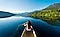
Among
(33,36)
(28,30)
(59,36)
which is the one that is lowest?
(59,36)

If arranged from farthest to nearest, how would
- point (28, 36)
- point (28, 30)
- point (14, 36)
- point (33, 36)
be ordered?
point (14, 36) → point (33, 36) → point (28, 36) → point (28, 30)

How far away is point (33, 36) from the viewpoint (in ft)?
59.4

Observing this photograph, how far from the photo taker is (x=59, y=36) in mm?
27906

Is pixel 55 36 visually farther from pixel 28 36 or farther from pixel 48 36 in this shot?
pixel 28 36

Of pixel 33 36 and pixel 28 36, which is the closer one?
pixel 28 36

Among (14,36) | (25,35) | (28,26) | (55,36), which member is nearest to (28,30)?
(28,26)

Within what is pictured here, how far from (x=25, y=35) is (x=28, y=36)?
710mm

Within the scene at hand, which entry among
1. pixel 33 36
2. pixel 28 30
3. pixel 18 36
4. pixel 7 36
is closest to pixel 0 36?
pixel 7 36

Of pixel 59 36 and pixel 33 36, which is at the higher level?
pixel 33 36

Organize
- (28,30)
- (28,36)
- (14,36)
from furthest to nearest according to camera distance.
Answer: (14,36) → (28,36) → (28,30)

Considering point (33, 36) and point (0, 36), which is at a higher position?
point (33, 36)

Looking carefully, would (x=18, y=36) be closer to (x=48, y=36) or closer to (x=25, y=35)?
(x=48, y=36)

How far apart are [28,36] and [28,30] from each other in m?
1.60

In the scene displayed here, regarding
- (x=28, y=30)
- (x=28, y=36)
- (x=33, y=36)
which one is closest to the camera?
(x=28, y=30)
